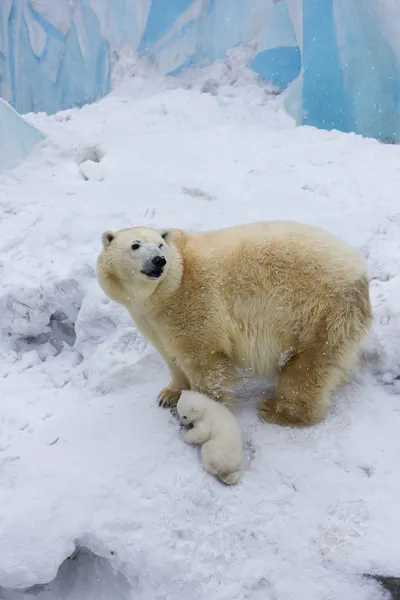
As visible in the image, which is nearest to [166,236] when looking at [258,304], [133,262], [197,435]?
[133,262]

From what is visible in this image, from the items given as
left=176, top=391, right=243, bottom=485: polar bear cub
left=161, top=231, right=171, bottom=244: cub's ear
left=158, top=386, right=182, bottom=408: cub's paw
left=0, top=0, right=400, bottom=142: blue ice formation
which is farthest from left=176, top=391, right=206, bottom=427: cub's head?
left=0, top=0, right=400, bottom=142: blue ice formation

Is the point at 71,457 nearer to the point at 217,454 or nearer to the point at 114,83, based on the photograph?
the point at 217,454

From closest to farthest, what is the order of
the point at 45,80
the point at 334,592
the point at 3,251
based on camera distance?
the point at 334,592, the point at 3,251, the point at 45,80

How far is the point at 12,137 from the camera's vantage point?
230 inches

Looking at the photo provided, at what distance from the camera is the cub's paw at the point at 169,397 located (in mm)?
3174

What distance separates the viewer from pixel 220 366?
2.97 metres

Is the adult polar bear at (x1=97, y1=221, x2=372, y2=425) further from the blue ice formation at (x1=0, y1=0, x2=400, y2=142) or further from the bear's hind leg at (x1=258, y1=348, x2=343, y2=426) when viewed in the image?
the blue ice formation at (x1=0, y1=0, x2=400, y2=142)

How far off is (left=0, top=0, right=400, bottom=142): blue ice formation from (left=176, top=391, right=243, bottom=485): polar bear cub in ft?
14.6

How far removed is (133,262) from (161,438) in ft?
2.95

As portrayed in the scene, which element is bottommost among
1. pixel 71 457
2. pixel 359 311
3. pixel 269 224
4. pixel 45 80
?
pixel 45 80

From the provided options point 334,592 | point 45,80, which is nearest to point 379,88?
point 334,592

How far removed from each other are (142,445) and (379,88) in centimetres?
502

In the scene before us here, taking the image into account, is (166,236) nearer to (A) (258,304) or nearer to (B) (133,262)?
(B) (133,262)

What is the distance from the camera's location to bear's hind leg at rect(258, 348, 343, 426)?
2895 mm
